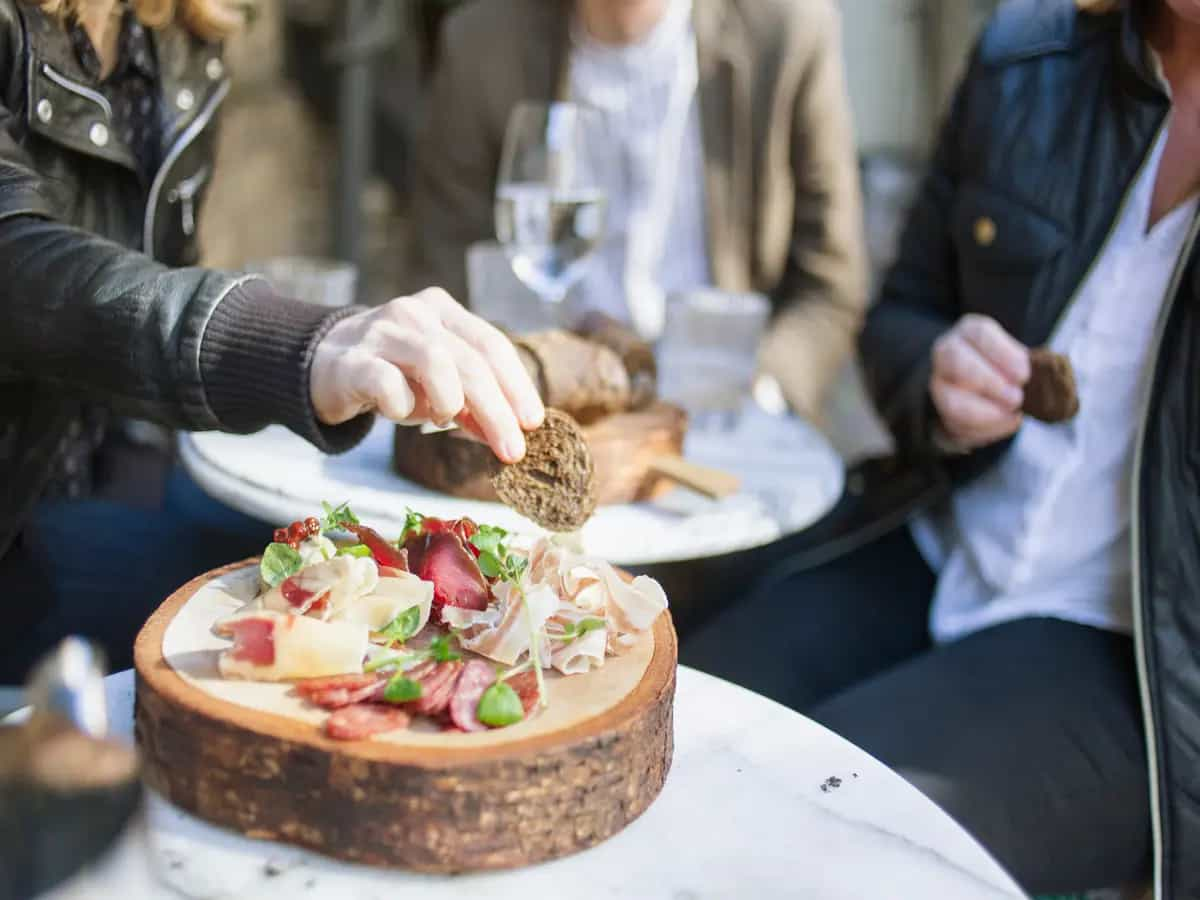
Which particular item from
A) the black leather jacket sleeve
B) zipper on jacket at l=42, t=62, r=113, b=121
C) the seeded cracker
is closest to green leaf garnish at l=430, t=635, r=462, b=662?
the seeded cracker

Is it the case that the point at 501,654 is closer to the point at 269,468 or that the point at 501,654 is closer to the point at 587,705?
the point at 587,705

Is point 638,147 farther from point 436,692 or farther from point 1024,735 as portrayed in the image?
point 436,692

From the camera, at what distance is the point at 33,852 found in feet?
1.90

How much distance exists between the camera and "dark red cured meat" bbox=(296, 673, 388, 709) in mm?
846

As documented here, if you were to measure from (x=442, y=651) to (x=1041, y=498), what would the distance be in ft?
3.41

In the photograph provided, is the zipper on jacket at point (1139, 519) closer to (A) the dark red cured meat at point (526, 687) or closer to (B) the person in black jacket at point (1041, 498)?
(B) the person in black jacket at point (1041, 498)

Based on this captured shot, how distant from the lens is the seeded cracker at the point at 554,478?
3.74ft

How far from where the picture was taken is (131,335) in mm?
1122

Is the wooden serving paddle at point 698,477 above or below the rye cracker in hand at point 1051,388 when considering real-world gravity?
below

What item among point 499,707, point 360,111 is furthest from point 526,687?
point 360,111

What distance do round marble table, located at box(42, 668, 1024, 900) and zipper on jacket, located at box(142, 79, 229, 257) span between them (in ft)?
A: 2.67

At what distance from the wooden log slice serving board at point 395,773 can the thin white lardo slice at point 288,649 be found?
14 mm

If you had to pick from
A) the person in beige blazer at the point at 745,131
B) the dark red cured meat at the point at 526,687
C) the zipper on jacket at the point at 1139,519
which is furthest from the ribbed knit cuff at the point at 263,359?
the person in beige blazer at the point at 745,131

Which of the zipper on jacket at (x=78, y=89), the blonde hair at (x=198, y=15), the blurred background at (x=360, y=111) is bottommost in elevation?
the blurred background at (x=360, y=111)
